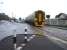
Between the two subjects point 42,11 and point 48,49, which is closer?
point 48,49

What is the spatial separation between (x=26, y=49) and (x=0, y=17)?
97.9 metres

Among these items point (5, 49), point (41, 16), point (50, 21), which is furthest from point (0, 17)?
point (5, 49)

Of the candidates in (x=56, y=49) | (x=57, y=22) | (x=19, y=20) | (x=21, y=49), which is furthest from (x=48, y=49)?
(x=19, y=20)

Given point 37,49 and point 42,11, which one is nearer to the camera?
point 37,49

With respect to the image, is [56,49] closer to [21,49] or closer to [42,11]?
[21,49]

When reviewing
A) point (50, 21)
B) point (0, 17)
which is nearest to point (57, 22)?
point (50, 21)

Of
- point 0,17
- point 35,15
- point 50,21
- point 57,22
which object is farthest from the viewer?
point 0,17

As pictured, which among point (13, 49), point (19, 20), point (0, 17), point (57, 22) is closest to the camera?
point (13, 49)

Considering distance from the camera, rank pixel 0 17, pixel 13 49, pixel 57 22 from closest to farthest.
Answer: pixel 13 49
pixel 57 22
pixel 0 17

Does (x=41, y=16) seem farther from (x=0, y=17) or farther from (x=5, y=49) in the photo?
(x=0, y=17)

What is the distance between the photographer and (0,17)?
108750 millimetres

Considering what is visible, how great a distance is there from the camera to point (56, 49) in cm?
1225

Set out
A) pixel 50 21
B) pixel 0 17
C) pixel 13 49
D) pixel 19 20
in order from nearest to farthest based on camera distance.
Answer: pixel 13 49
pixel 50 21
pixel 0 17
pixel 19 20

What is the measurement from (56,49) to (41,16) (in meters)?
32.6
